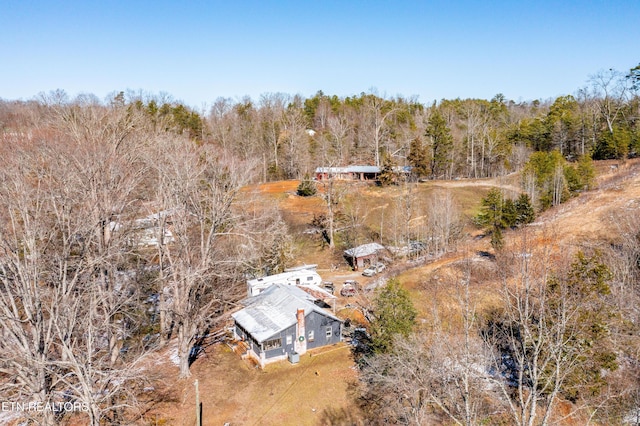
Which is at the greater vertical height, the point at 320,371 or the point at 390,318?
the point at 390,318

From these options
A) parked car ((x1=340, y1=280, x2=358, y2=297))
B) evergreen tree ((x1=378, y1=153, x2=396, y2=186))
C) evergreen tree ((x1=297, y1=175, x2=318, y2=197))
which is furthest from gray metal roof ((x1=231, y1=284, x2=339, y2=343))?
evergreen tree ((x1=378, y1=153, x2=396, y2=186))

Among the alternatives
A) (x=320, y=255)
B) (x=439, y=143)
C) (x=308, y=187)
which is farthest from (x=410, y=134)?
(x=320, y=255)

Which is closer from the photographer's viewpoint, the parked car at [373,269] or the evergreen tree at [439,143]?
the parked car at [373,269]

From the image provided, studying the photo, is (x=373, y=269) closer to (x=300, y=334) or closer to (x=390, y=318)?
(x=300, y=334)

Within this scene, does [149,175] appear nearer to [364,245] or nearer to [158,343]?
[158,343]

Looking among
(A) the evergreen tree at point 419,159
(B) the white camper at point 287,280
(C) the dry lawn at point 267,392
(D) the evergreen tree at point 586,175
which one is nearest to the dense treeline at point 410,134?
(A) the evergreen tree at point 419,159

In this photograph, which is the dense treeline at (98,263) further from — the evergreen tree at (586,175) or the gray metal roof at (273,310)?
the evergreen tree at (586,175)
